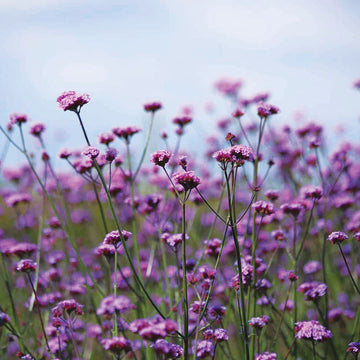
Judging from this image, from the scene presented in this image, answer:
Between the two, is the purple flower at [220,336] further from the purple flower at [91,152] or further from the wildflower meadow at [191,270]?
the purple flower at [91,152]

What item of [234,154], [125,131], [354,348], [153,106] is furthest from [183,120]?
[354,348]

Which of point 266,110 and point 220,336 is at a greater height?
point 266,110

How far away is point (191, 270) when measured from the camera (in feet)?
11.3

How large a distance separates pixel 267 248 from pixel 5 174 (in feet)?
11.8

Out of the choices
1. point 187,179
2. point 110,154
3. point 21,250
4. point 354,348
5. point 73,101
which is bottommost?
point 354,348

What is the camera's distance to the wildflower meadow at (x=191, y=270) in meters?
2.57

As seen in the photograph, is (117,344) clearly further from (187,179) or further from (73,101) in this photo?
(73,101)

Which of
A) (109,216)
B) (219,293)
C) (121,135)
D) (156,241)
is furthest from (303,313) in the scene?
(109,216)

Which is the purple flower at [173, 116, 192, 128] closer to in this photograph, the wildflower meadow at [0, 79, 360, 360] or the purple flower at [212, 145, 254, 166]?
the wildflower meadow at [0, 79, 360, 360]

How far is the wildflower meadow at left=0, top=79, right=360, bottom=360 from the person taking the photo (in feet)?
8.43

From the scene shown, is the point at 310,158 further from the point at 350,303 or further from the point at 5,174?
the point at 5,174

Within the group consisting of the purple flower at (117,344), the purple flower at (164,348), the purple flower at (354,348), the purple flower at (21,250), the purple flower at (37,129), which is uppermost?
the purple flower at (37,129)

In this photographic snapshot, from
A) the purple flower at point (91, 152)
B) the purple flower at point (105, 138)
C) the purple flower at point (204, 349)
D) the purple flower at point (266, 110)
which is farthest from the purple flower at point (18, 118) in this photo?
the purple flower at point (204, 349)

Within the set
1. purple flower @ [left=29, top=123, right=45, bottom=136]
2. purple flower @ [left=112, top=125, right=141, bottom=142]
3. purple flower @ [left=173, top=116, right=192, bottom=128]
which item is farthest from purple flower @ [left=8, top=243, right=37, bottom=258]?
purple flower @ [left=173, top=116, right=192, bottom=128]
